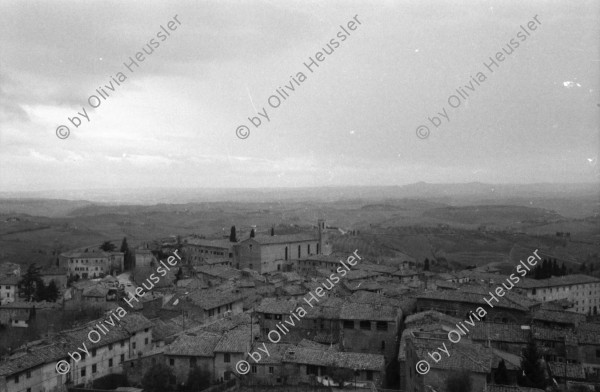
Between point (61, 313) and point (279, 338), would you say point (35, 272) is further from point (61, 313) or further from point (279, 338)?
point (279, 338)

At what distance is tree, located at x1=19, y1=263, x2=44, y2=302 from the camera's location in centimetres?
3414

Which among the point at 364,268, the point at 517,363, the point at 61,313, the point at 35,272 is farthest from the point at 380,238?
the point at 517,363

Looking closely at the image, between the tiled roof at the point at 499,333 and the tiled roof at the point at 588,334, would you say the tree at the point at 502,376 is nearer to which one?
the tiled roof at the point at 499,333

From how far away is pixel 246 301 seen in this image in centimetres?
2870

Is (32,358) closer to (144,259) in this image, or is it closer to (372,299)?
(372,299)

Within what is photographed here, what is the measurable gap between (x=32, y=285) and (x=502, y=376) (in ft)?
105

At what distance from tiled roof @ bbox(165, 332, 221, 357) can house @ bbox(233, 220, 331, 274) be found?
27.3 meters

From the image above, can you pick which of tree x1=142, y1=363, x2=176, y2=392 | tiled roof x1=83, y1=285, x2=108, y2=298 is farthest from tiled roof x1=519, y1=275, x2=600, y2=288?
tiled roof x1=83, y1=285, x2=108, y2=298

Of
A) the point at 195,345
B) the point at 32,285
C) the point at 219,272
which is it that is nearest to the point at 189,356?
the point at 195,345

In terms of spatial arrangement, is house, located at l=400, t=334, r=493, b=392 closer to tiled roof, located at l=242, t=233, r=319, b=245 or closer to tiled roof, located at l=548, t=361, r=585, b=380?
tiled roof, located at l=548, t=361, r=585, b=380

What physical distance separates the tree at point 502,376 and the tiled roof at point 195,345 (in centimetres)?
947

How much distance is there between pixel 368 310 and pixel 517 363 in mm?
5778

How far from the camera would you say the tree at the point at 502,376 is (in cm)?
1542

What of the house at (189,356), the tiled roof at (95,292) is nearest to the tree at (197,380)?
the house at (189,356)
